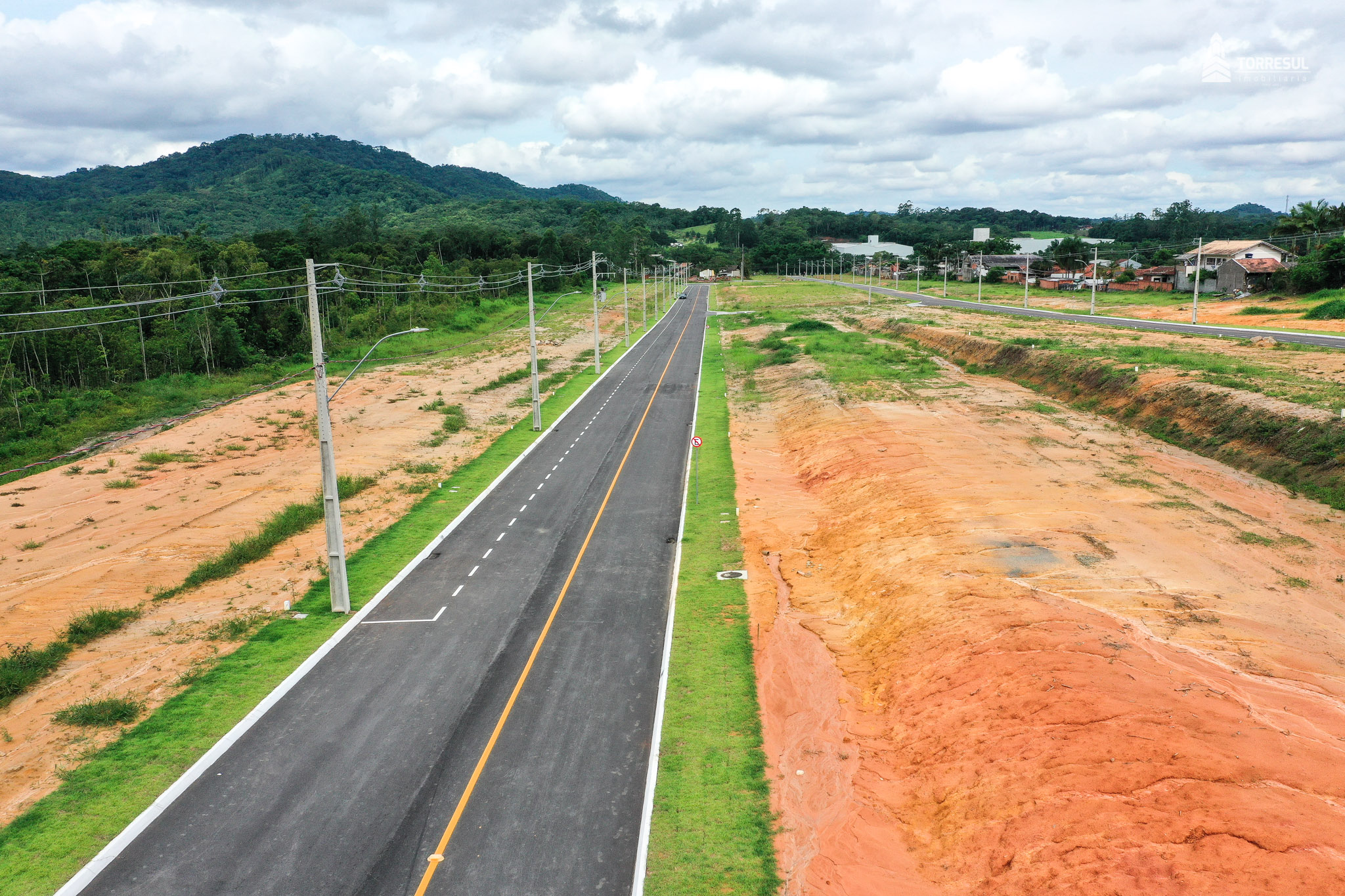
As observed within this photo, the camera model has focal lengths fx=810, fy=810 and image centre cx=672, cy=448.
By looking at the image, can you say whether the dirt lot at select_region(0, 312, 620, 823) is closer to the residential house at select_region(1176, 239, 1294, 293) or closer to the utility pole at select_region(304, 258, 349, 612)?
the utility pole at select_region(304, 258, 349, 612)

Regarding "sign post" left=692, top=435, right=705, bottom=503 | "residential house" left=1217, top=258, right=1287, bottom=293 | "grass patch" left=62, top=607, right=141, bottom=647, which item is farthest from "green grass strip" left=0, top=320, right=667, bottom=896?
"residential house" left=1217, top=258, right=1287, bottom=293

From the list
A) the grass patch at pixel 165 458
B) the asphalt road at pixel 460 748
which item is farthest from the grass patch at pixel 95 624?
the grass patch at pixel 165 458

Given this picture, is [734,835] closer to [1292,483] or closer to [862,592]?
[862,592]

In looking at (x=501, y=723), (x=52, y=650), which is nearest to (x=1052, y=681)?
(x=501, y=723)

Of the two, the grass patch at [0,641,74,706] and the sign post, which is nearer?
the grass patch at [0,641,74,706]

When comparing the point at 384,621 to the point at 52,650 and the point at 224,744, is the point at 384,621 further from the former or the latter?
the point at 52,650

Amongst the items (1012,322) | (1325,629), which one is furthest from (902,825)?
(1012,322)

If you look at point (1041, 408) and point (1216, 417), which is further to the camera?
point (1041, 408)
